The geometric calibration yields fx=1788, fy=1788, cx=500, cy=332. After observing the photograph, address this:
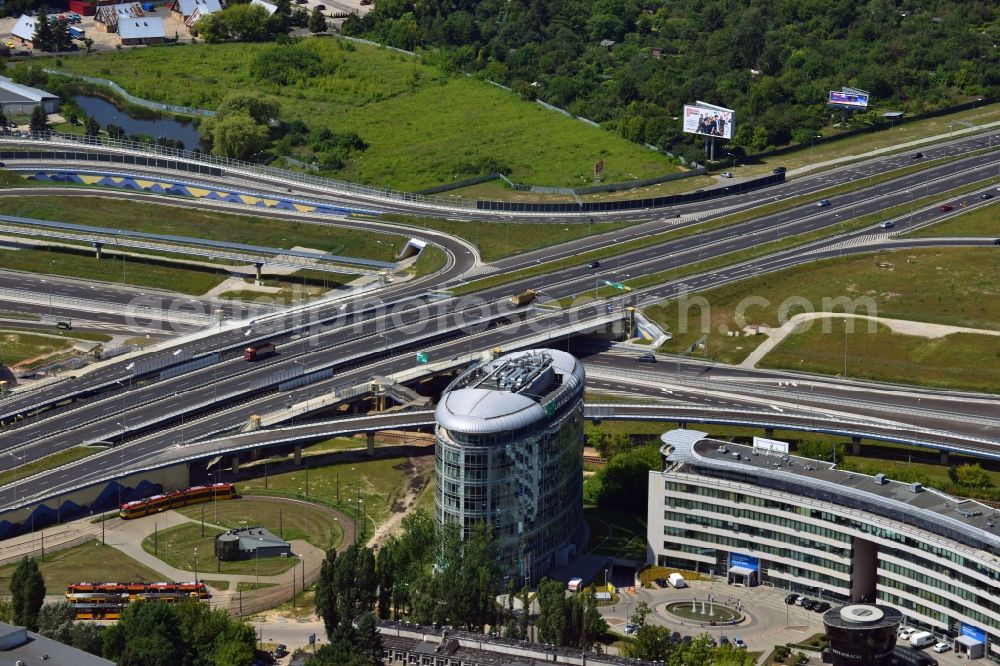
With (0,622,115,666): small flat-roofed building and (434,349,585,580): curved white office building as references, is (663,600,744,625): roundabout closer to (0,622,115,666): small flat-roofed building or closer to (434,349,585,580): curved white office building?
(434,349,585,580): curved white office building

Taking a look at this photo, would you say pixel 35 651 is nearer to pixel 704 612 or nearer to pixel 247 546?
pixel 247 546

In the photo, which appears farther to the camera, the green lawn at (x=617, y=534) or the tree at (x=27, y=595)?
Result: the green lawn at (x=617, y=534)

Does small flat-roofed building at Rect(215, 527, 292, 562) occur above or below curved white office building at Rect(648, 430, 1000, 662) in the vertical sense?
below

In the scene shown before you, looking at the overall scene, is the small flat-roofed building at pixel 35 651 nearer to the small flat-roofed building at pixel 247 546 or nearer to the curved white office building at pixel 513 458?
the small flat-roofed building at pixel 247 546

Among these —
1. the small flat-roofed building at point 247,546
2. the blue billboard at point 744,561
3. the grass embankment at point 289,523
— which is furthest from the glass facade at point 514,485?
the small flat-roofed building at point 247,546

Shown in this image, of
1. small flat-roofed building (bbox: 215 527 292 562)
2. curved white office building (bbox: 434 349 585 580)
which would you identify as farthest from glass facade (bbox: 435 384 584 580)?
small flat-roofed building (bbox: 215 527 292 562)

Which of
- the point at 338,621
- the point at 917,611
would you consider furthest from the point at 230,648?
the point at 917,611

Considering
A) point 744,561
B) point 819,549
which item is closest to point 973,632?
point 819,549
